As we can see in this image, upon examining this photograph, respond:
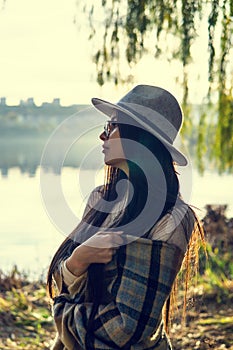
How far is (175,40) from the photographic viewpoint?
6.07 meters

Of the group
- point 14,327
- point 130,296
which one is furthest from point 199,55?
point 130,296

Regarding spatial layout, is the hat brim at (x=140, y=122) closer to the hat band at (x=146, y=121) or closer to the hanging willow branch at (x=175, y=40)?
the hat band at (x=146, y=121)

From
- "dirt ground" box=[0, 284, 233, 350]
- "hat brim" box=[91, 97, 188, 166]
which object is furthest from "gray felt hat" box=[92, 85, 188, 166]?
"dirt ground" box=[0, 284, 233, 350]

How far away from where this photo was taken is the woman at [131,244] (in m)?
2.52

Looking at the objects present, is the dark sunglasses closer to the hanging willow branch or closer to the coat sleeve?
the coat sleeve

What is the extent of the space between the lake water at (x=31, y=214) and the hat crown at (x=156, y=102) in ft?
5.81

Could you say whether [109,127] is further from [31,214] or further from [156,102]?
[31,214]

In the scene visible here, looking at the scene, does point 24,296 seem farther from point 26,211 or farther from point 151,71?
point 26,211

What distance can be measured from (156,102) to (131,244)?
0.50m

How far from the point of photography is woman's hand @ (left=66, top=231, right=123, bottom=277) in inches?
99.9

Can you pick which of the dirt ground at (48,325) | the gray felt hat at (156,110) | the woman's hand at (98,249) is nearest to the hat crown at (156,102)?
the gray felt hat at (156,110)

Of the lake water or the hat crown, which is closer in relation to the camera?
the hat crown

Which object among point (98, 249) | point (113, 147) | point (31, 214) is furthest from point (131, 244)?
point (31, 214)

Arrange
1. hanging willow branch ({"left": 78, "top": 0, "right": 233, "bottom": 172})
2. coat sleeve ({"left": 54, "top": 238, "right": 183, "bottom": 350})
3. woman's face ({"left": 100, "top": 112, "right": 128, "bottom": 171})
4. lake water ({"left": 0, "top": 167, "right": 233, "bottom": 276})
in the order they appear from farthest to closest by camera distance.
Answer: lake water ({"left": 0, "top": 167, "right": 233, "bottom": 276})
hanging willow branch ({"left": 78, "top": 0, "right": 233, "bottom": 172})
woman's face ({"left": 100, "top": 112, "right": 128, "bottom": 171})
coat sleeve ({"left": 54, "top": 238, "right": 183, "bottom": 350})
